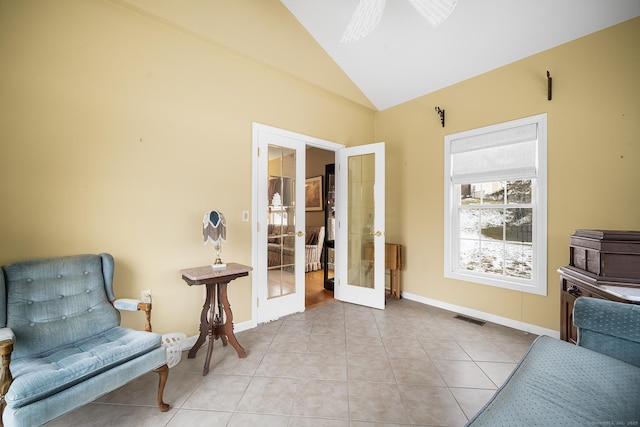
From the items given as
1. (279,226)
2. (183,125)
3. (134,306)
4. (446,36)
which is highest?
(446,36)

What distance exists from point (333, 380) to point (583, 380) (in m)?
1.46

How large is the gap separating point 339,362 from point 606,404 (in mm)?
1635

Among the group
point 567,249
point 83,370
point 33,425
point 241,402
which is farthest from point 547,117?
point 33,425

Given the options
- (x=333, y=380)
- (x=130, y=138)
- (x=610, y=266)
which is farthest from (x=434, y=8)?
(x=333, y=380)

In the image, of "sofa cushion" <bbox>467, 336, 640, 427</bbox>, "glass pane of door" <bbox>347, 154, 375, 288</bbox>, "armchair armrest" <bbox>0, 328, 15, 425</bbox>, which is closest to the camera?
"sofa cushion" <bbox>467, 336, 640, 427</bbox>

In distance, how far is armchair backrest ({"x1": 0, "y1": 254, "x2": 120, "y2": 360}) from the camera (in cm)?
154

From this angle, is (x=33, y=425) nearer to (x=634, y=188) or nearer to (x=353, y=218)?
(x=353, y=218)

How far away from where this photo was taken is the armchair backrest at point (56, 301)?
154cm

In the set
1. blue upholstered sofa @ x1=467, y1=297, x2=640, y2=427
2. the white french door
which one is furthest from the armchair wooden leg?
blue upholstered sofa @ x1=467, y1=297, x2=640, y2=427

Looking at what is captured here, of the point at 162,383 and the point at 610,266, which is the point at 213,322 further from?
the point at 610,266

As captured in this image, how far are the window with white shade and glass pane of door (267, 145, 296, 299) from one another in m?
2.04

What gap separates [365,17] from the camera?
91.8 inches

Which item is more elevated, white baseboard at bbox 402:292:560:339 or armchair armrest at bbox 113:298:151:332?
armchair armrest at bbox 113:298:151:332

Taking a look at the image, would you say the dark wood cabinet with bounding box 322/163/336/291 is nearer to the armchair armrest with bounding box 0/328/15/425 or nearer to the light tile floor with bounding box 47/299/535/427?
the light tile floor with bounding box 47/299/535/427
